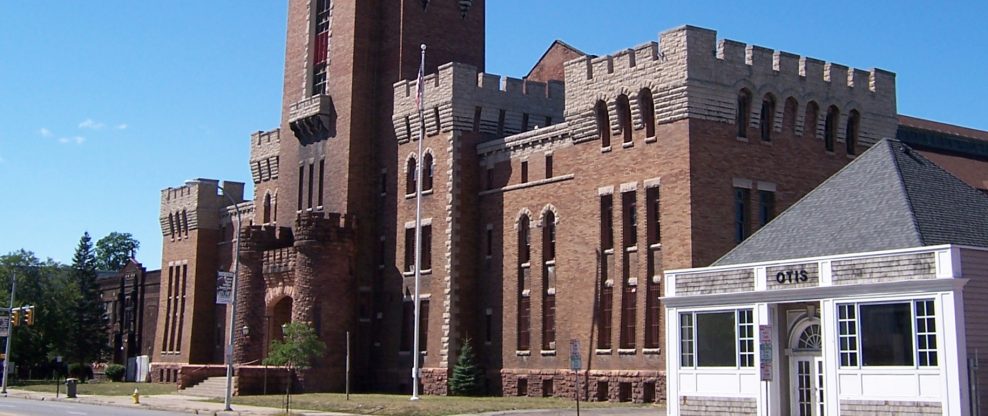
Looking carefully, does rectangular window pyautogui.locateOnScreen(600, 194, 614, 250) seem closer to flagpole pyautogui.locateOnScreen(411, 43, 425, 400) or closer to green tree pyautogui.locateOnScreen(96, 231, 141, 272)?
flagpole pyautogui.locateOnScreen(411, 43, 425, 400)

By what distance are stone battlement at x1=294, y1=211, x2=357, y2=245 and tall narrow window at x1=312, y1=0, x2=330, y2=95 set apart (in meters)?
8.42

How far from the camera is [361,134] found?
58031 mm

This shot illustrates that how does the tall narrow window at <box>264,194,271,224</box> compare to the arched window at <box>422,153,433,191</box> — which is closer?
the arched window at <box>422,153,433,191</box>

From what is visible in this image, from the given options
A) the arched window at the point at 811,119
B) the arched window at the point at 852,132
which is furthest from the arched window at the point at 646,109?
the arched window at the point at 852,132

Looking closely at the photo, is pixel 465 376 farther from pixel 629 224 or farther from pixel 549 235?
pixel 629 224

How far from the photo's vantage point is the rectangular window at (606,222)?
4544 cm

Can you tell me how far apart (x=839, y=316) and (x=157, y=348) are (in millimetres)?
57927

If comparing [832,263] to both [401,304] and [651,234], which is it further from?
[401,304]

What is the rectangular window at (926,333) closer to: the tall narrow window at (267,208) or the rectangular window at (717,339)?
the rectangular window at (717,339)

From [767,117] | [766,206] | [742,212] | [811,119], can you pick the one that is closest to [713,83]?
[767,117]

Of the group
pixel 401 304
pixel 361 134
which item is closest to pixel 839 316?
pixel 401 304

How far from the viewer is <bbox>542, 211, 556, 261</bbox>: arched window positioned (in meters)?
48.8

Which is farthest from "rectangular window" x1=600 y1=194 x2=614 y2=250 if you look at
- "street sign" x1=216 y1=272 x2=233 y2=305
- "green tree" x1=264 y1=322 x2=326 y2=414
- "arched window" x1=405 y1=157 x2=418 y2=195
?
"street sign" x1=216 y1=272 x2=233 y2=305

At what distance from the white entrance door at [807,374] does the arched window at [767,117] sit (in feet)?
44.0
